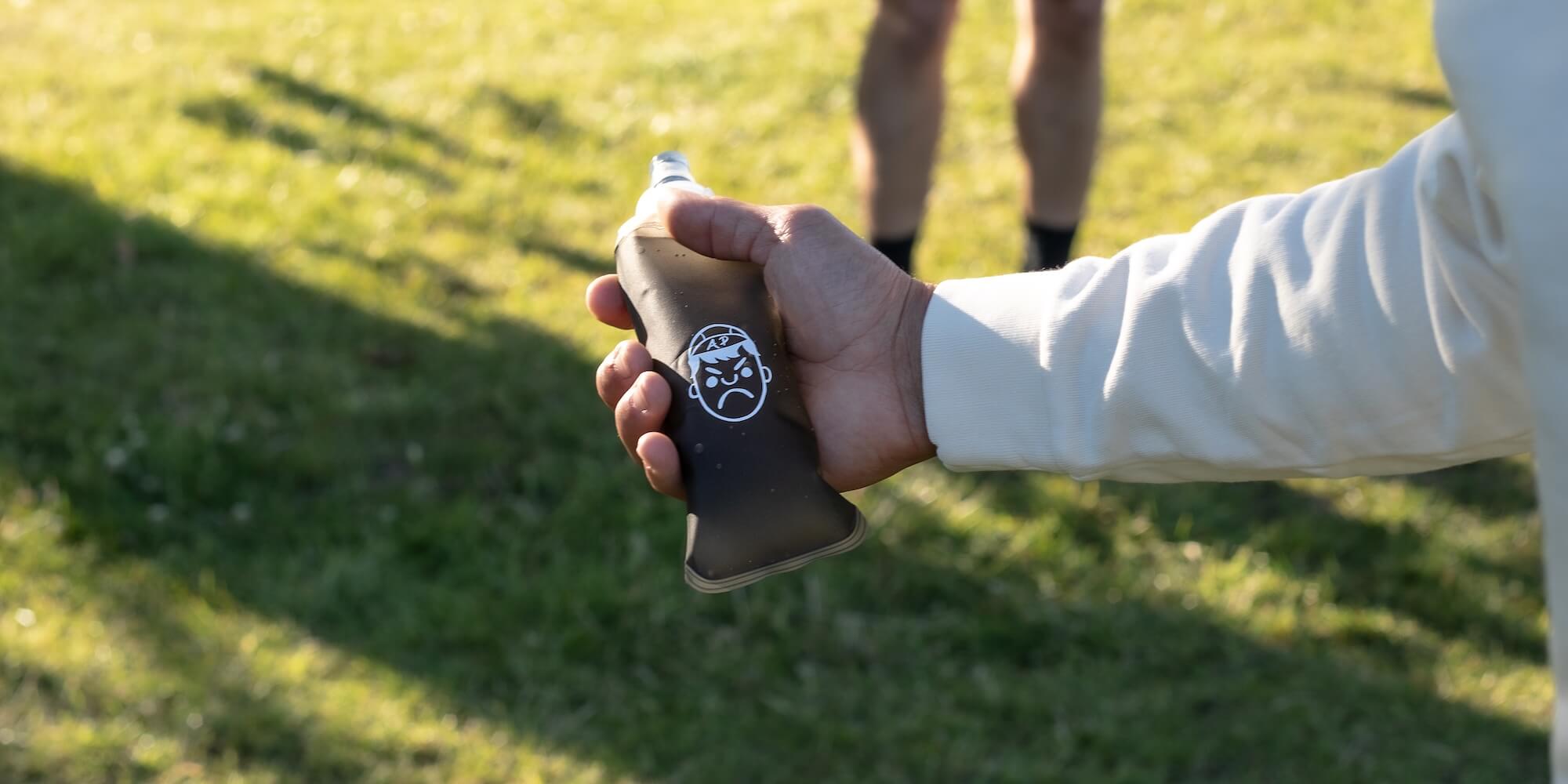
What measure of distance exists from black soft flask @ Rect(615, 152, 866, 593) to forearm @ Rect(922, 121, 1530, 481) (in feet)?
0.51

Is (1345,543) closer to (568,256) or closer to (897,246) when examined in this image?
(897,246)

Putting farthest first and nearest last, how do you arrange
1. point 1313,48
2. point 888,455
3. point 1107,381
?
point 1313,48, point 888,455, point 1107,381

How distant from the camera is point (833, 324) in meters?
1.61

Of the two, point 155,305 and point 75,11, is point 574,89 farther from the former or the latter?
point 75,11

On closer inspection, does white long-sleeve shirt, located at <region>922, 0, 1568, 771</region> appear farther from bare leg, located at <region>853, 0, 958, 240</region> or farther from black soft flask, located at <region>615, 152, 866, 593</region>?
bare leg, located at <region>853, 0, 958, 240</region>

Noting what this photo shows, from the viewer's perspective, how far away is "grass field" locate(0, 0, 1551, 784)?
225 cm

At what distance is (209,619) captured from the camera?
243 centimetres

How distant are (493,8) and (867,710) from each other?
12.8 ft

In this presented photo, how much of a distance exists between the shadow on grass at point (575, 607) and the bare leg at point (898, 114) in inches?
32.1

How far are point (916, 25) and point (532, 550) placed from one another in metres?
1.46

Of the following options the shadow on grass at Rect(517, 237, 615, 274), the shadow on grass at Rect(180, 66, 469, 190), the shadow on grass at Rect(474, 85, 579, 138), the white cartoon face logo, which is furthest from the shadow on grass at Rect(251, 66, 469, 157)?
the white cartoon face logo

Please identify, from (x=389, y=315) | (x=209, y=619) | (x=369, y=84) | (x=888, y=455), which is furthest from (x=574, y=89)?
(x=888, y=455)

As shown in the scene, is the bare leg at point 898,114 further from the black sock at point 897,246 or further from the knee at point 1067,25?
the knee at point 1067,25

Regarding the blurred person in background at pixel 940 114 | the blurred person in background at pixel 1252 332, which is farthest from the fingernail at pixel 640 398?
the blurred person in background at pixel 940 114
